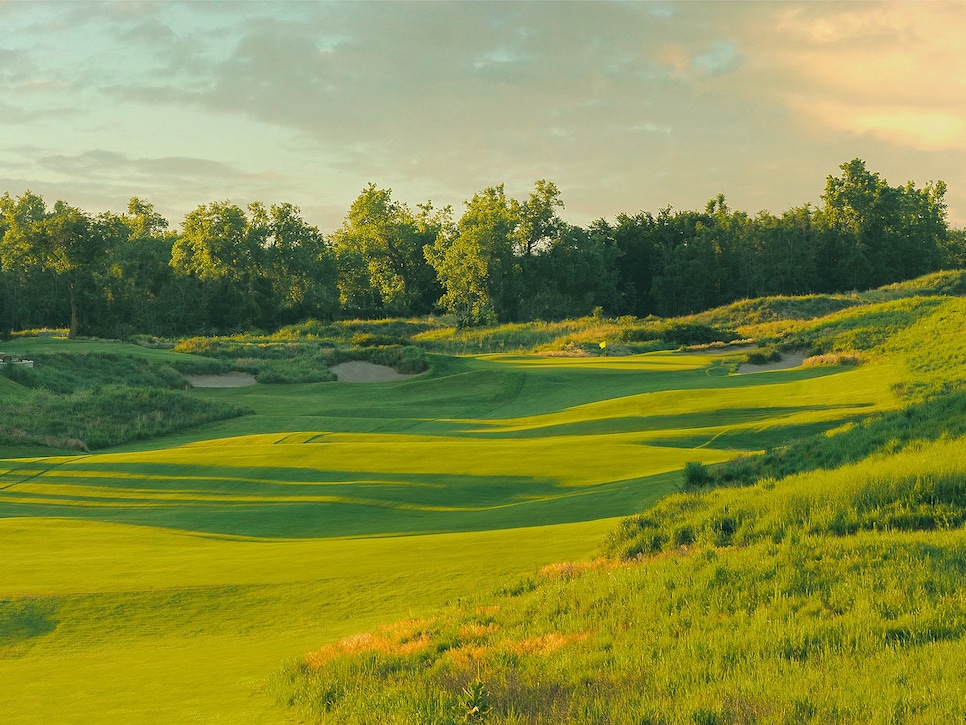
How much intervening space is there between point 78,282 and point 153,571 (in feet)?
269

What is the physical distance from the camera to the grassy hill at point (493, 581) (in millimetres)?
6176

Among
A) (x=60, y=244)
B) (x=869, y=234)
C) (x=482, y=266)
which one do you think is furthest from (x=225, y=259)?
(x=869, y=234)

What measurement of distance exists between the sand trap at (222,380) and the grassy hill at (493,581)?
2602 cm

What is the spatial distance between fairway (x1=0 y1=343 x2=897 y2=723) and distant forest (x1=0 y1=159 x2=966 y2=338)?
57.5m

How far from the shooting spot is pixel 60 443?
3039cm

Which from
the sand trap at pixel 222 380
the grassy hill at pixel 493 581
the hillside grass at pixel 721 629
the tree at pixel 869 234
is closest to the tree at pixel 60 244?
the sand trap at pixel 222 380

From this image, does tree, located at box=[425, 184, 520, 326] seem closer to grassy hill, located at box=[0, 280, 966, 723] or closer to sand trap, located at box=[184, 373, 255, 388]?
sand trap, located at box=[184, 373, 255, 388]

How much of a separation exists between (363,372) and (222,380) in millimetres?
7994

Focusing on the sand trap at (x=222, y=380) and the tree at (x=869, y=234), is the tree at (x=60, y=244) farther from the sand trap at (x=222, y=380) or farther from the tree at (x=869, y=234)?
the tree at (x=869, y=234)

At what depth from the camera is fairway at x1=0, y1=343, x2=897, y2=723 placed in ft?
27.7

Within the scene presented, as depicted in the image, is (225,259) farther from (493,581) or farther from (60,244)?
(493,581)

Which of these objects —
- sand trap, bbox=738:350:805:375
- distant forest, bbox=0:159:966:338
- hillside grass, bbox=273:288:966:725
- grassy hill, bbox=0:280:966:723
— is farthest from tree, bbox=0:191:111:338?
hillside grass, bbox=273:288:966:725

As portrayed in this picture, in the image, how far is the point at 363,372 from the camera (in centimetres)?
5278

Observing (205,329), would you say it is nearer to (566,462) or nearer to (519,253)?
(519,253)
